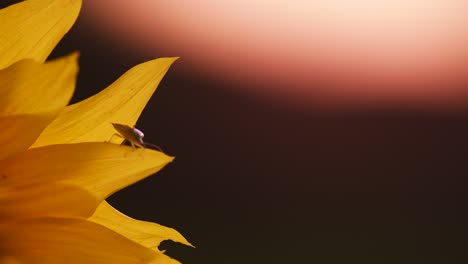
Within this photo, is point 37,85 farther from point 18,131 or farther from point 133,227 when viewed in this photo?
point 133,227

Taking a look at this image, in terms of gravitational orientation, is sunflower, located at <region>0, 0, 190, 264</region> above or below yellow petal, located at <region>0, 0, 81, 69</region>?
below

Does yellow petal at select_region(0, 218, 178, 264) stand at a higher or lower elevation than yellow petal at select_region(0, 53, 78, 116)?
lower

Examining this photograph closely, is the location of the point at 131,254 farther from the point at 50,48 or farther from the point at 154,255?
the point at 50,48

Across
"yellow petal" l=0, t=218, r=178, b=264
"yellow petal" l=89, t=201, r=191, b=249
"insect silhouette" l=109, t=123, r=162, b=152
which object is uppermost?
"insect silhouette" l=109, t=123, r=162, b=152

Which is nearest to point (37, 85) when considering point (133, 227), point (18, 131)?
point (18, 131)

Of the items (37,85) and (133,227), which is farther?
(133,227)

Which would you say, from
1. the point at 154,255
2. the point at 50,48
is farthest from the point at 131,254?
the point at 50,48
